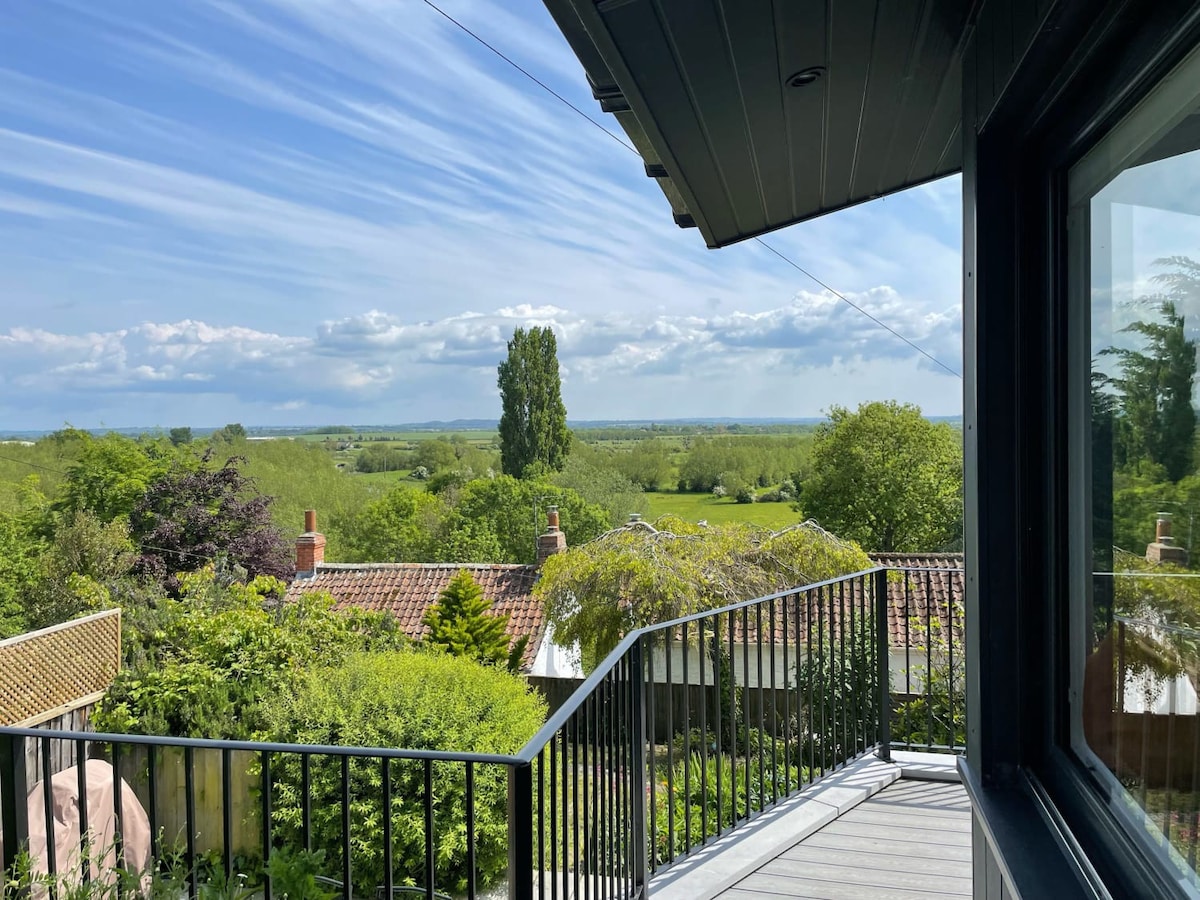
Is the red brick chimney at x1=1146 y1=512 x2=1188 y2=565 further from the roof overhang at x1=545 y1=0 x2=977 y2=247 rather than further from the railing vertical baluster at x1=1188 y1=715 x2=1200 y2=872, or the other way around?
the roof overhang at x1=545 y1=0 x2=977 y2=247

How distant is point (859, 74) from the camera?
1673 mm

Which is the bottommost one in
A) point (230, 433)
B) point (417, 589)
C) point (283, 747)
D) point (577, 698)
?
point (417, 589)

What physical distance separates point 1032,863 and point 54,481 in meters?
31.6

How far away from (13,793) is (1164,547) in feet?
8.32

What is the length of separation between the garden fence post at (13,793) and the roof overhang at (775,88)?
212cm

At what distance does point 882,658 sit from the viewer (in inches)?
130

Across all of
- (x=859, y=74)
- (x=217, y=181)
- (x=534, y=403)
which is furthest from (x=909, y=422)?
Result: (x=217, y=181)

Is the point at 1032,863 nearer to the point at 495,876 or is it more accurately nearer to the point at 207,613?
the point at 495,876

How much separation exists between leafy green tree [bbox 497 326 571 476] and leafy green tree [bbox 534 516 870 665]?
84.7 feet

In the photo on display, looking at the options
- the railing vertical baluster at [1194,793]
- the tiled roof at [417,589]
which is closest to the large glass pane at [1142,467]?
the railing vertical baluster at [1194,793]

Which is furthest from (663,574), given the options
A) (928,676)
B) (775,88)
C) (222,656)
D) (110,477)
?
(110,477)

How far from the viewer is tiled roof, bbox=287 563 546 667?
1528 centimetres

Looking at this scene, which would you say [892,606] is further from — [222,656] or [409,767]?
[222,656]

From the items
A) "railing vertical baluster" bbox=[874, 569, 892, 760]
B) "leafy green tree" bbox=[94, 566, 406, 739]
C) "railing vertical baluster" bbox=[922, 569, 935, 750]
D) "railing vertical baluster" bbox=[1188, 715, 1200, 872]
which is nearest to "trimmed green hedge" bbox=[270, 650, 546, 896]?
"leafy green tree" bbox=[94, 566, 406, 739]
